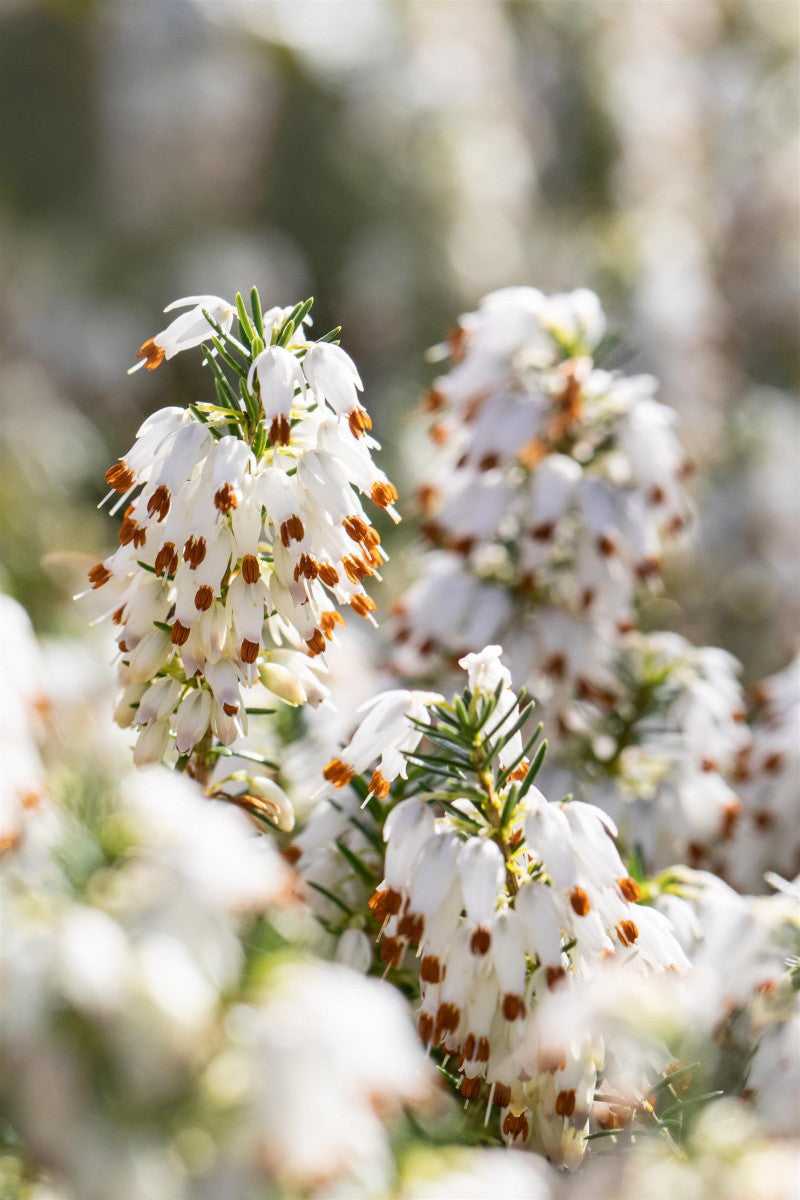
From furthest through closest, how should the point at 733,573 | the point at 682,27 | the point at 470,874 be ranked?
1. the point at 682,27
2. the point at 733,573
3. the point at 470,874

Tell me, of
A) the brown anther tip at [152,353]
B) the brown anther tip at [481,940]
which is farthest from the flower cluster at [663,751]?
the brown anther tip at [152,353]

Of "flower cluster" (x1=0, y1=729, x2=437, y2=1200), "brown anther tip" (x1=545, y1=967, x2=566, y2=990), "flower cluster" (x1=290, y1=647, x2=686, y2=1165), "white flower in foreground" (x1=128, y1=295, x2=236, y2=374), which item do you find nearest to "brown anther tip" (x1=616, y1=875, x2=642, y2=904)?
"flower cluster" (x1=290, y1=647, x2=686, y2=1165)

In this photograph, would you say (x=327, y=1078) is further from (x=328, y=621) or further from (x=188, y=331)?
(x=188, y=331)

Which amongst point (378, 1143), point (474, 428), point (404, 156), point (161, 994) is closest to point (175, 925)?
point (161, 994)

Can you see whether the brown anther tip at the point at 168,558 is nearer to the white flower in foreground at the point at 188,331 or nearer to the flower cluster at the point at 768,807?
the white flower in foreground at the point at 188,331

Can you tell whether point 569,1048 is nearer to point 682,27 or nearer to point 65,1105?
point 65,1105

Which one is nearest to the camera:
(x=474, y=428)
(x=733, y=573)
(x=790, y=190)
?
(x=474, y=428)
